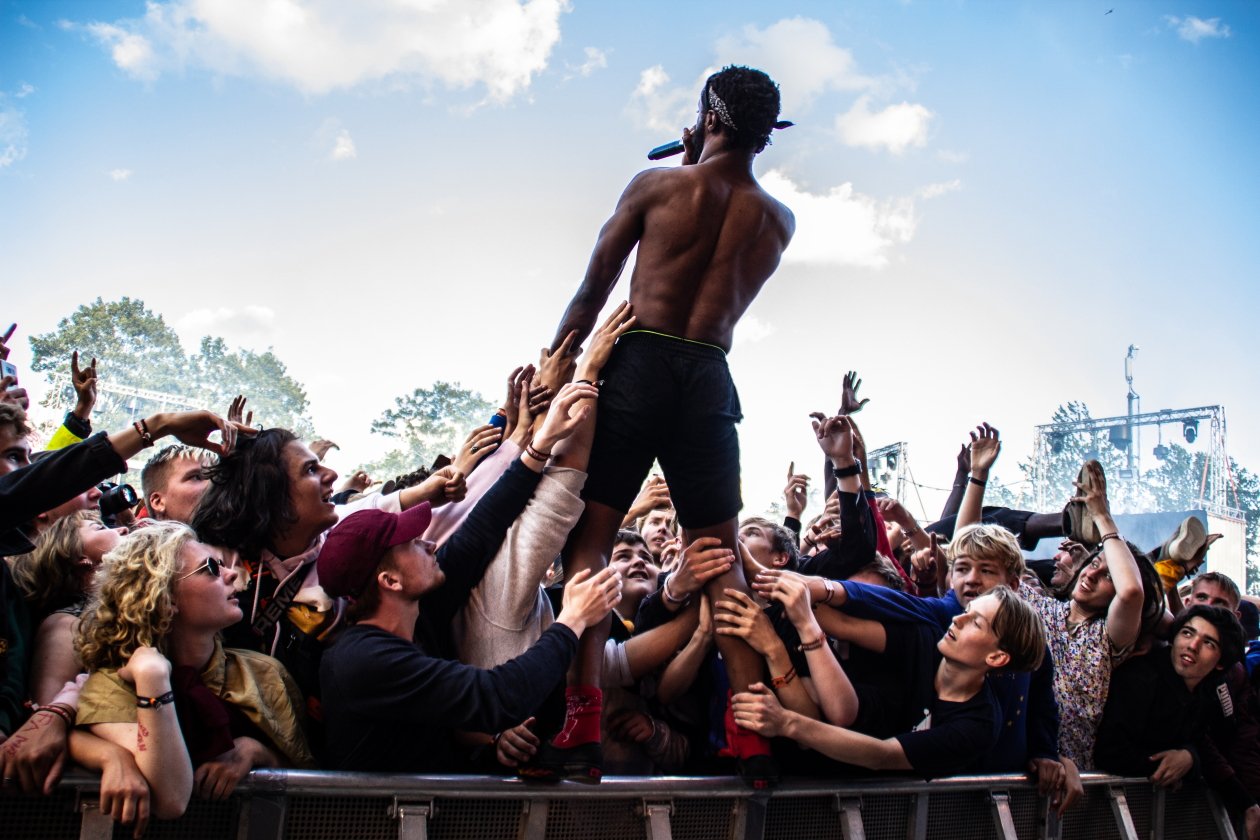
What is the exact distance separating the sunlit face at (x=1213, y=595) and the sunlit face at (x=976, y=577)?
78.6 inches

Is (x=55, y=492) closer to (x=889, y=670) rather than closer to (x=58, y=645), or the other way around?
(x=58, y=645)

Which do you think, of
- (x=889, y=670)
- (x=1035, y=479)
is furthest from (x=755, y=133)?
(x=1035, y=479)

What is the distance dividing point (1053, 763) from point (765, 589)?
150cm

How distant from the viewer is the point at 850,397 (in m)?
5.23

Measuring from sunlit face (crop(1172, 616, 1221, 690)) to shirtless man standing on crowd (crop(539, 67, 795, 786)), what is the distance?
2.49 meters

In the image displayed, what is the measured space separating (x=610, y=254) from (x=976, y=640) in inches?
74.1

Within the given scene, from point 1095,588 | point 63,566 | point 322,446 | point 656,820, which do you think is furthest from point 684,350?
point 322,446

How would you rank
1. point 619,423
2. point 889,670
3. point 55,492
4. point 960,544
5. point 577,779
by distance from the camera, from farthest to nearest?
1. point 960,544
2. point 889,670
3. point 619,423
4. point 577,779
5. point 55,492

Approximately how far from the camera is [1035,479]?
26703 mm

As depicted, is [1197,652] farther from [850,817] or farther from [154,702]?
[154,702]

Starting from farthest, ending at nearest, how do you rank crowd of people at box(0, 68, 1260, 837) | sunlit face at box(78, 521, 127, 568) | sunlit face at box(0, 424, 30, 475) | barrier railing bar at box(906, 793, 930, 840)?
1. barrier railing bar at box(906, 793, 930, 840)
2. sunlit face at box(0, 424, 30, 475)
3. sunlit face at box(78, 521, 127, 568)
4. crowd of people at box(0, 68, 1260, 837)

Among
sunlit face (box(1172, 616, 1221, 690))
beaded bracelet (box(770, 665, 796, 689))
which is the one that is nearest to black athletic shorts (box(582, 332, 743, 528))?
beaded bracelet (box(770, 665, 796, 689))

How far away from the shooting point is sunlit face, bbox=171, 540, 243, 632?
8.09 feet

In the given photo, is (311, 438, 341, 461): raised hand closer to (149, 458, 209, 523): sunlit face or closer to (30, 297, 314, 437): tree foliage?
(149, 458, 209, 523): sunlit face
